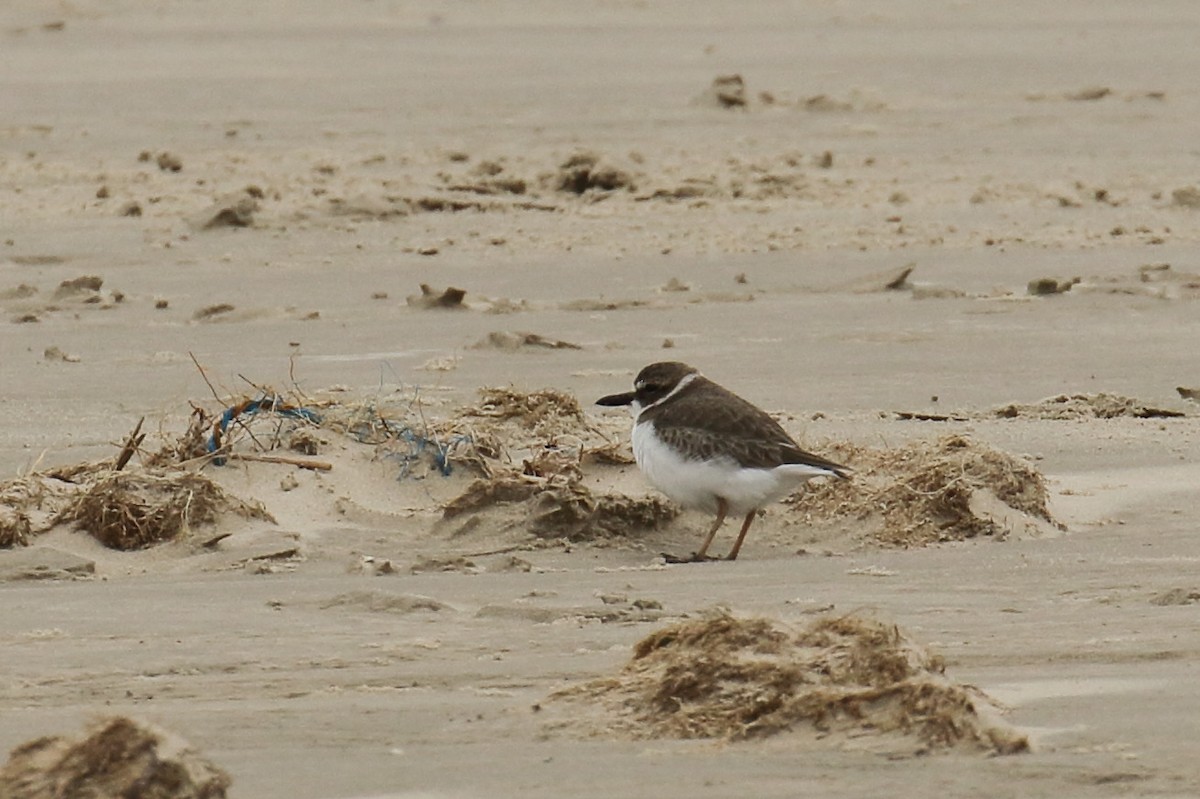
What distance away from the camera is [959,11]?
23125 mm

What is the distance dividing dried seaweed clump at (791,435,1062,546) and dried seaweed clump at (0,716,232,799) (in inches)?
118

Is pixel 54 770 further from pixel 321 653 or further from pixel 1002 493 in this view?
pixel 1002 493

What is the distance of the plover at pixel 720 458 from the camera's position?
6516 millimetres

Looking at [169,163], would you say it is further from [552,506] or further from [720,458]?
[720,458]

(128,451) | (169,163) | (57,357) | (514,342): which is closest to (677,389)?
(128,451)

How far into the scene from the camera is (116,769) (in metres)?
3.87

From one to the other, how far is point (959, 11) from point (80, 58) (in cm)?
876

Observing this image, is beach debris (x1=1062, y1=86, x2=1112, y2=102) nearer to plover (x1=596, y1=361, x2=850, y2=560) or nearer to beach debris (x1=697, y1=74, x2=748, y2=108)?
beach debris (x1=697, y1=74, x2=748, y2=108)

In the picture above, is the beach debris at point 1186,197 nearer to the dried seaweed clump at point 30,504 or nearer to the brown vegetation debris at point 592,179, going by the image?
the brown vegetation debris at point 592,179

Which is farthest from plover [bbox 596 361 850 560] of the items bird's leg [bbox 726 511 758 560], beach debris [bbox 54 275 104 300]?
beach debris [bbox 54 275 104 300]

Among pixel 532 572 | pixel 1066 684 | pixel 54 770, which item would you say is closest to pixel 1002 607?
pixel 1066 684

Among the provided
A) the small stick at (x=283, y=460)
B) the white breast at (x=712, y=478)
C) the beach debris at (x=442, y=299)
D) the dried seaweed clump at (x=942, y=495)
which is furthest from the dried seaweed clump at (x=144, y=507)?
the beach debris at (x=442, y=299)

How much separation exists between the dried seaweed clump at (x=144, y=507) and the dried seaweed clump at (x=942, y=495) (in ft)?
5.80

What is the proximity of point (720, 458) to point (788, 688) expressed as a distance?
2.08m
